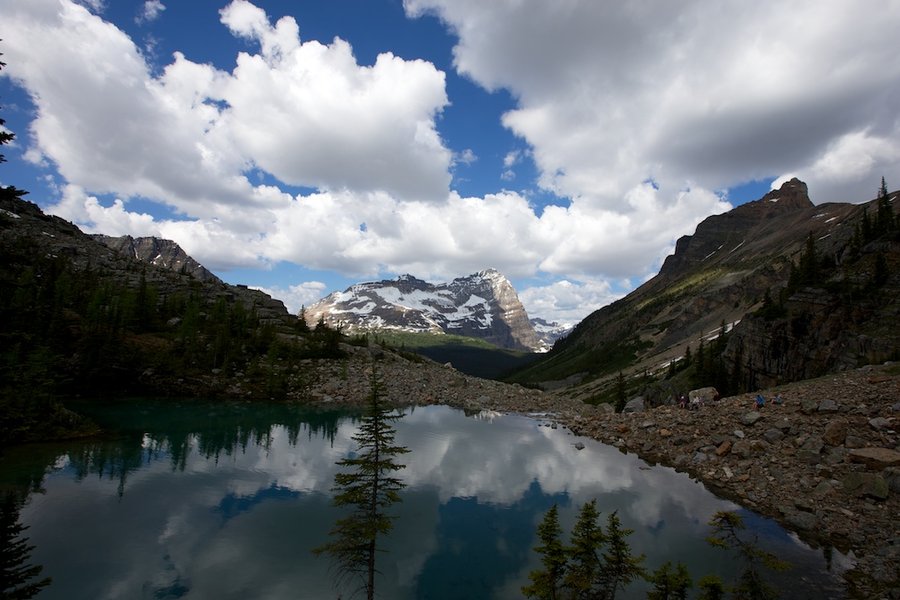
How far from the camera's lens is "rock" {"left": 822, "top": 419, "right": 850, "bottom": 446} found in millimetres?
31406

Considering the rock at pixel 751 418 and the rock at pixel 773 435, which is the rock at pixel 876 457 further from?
the rock at pixel 751 418

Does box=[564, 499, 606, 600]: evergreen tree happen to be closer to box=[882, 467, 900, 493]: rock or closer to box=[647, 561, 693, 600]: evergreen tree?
box=[647, 561, 693, 600]: evergreen tree

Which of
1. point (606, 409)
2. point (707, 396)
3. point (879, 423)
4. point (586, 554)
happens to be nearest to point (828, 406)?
point (879, 423)

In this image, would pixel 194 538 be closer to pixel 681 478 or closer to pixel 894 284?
pixel 681 478

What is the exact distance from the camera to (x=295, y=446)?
4719 centimetres

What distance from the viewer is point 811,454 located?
31.2 metres

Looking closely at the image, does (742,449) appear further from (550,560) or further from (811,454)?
(550,560)

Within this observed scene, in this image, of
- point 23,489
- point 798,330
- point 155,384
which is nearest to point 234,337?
point 155,384

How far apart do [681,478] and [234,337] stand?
8597 cm

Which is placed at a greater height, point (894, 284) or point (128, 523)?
point (894, 284)

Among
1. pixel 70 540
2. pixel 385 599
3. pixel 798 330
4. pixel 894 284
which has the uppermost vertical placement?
pixel 894 284

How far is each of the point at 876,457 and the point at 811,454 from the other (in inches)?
137

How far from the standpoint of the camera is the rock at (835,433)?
31.4 metres

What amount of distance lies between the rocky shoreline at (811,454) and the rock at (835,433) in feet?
0.20
